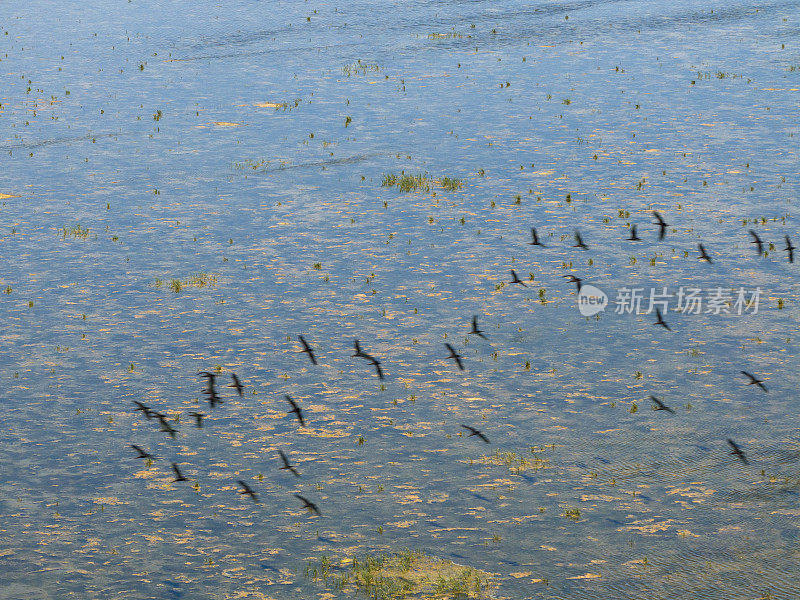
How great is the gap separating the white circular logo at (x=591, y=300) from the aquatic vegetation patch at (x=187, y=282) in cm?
1055

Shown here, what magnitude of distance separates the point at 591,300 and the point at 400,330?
17.9ft

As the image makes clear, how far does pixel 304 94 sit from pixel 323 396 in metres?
35.1

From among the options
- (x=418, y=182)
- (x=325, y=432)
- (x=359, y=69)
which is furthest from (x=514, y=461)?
(x=359, y=69)

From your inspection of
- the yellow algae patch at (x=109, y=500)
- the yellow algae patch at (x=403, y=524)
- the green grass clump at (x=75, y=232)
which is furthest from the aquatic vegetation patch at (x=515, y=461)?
the green grass clump at (x=75, y=232)

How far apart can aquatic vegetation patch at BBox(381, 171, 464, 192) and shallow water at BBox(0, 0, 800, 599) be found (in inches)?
24.5

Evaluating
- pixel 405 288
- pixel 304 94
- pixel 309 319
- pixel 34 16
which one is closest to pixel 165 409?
pixel 309 319

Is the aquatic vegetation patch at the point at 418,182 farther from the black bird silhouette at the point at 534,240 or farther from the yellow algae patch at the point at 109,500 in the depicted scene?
the yellow algae patch at the point at 109,500

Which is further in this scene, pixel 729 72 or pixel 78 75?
pixel 78 75

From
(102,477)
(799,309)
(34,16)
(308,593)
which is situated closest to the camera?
(308,593)

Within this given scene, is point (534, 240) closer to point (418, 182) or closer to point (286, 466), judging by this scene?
point (286, 466)

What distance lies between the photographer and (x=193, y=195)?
4016cm

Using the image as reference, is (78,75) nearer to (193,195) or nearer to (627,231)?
(193,195)

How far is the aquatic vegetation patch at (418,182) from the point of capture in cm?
4009

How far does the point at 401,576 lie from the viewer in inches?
660
